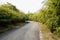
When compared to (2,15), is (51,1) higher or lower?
higher

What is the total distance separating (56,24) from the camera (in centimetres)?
1681

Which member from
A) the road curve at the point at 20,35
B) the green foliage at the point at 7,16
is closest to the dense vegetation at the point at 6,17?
the green foliage at the point at 7,16

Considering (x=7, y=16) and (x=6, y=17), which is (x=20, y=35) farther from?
(x=7, y=16)

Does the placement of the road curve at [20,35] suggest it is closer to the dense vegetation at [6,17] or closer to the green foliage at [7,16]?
the dense vegetation at [6,17]

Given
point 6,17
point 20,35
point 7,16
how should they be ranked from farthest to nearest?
point 7,16
point 6,17
point 20,35

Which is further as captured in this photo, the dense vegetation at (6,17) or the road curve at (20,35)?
the dense vegetation at (6,17)

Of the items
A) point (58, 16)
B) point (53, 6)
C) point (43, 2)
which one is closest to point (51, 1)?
point (53, 6)

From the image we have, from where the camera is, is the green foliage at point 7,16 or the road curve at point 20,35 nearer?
the road curve at point 20,35

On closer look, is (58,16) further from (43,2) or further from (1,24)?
(1,24)

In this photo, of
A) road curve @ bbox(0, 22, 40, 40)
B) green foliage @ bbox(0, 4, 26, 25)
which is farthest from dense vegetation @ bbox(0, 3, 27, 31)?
road curve @ bbox(0, 22, 40, 40)

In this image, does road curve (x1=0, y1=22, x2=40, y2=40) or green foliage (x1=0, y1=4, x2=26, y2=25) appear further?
green foliage (x1=0, y1=4, x2=26, y2=25)

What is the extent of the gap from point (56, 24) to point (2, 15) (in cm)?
1474

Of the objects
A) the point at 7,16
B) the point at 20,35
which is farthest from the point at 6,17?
the point at 20,35

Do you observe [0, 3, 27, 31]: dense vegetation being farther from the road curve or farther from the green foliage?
the road curve
